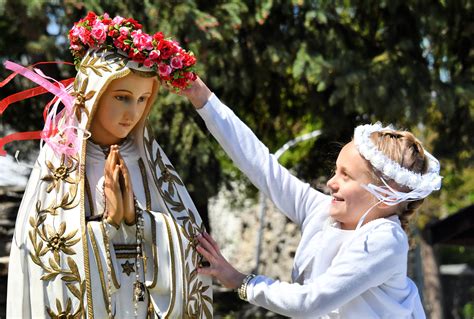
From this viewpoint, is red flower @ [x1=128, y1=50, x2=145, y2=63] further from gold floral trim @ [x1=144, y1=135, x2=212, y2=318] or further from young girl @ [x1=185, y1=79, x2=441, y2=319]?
gold floral trim @ [x1=144, y1=135, x2=212, y2=318]

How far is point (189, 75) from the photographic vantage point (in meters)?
3.57

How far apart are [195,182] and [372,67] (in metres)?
1.81

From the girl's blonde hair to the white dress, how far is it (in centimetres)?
13

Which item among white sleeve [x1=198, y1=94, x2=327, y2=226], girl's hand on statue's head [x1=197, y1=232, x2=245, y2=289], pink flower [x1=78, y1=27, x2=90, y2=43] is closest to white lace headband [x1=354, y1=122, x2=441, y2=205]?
white sleeve [x1=198, y1=94, x2=327, y2=226]

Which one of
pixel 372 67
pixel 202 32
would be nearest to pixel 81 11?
pixel 202 32

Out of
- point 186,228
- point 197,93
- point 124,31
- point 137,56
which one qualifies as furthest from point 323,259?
point 124,31

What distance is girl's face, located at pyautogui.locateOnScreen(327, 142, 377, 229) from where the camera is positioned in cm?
338

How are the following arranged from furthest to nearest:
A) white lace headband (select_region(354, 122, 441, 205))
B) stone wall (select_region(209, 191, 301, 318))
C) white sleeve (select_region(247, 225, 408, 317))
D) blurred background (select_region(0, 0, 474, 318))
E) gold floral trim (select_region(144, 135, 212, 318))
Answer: stone wall (select_region(209, 191, 301, 318)) → blurred background (select_region(0, 0, 474, 318)) → gold floral trim (select_region(144, 135, 212, 318)) → white lace headband (select_region(354, 122, 441, 205)) → white sleeve (select_region(247, 225, 408, 317))

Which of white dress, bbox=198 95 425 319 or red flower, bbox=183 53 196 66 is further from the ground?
red flower, bbox=183 53 196 66

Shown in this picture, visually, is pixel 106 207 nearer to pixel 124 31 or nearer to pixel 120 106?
pixel 120 106

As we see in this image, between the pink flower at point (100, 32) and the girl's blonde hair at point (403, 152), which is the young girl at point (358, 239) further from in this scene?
the pink flower at point (100, 32)

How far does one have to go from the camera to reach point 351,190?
3375 millimetres

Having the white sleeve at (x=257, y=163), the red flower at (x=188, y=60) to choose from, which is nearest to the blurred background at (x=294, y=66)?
the white sleeve at (x=257, y=163)

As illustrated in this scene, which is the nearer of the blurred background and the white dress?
the white dress
